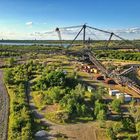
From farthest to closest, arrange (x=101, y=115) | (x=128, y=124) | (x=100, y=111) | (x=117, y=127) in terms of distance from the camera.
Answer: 1. (x=100, y=111)
2. (x=101, y=115)
3. (x=128, y=124)
4. (x=117, y=127)

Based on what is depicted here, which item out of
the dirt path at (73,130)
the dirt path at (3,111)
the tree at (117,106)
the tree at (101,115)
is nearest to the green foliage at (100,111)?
the tree at (101,115)

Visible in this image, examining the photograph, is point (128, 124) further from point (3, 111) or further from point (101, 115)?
point (3, 111)

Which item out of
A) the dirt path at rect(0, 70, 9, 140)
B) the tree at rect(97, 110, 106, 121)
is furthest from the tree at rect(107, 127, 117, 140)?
the dirt path at rect(0, 70, 9, 140)

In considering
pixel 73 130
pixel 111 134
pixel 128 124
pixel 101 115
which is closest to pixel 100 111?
pixel 101 115

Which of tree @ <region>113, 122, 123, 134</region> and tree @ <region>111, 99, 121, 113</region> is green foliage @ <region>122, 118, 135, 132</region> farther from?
tree @ <region>111, 99, 121, 113</region>

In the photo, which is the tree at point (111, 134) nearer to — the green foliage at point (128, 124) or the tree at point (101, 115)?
the green foliage at point (128, 124)

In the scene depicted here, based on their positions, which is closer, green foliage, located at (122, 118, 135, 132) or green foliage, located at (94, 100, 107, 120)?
green foliage, located at (122, 118, 135, 132)

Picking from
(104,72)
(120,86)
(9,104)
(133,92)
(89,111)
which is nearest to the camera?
(89,111)

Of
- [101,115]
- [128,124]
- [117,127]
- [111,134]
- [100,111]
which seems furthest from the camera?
[100,111]

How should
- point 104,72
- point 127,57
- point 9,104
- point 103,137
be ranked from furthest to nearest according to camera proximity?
point 127,57, point 104,72, point 9,104, point 103,137

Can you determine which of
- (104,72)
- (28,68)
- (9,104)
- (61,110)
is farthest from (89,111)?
(28,68)

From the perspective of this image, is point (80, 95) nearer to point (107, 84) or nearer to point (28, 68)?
point (107, 84)
